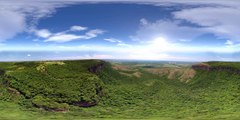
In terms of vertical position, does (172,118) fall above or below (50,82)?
below

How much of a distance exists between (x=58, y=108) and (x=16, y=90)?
1135 inches

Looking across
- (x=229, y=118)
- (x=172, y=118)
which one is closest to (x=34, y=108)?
(x=172, y=118)

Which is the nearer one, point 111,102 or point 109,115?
point 109,115

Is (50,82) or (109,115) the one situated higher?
(50,82)

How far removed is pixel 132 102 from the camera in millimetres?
198125

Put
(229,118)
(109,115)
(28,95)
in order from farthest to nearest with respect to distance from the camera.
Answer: (28,95) < (109,115) < (229,118)

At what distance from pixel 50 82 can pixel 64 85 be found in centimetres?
699

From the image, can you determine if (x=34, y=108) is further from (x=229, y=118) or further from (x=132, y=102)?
(x=229, y=118)

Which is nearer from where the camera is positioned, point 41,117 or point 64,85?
point 41,117

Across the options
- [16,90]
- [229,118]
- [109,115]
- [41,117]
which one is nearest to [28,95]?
[16,90]

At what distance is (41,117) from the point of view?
163 meters

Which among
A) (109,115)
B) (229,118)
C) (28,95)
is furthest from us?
(28,95)

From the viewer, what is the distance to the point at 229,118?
155500mm

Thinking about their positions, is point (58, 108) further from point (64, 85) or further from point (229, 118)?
point (229, 118)
